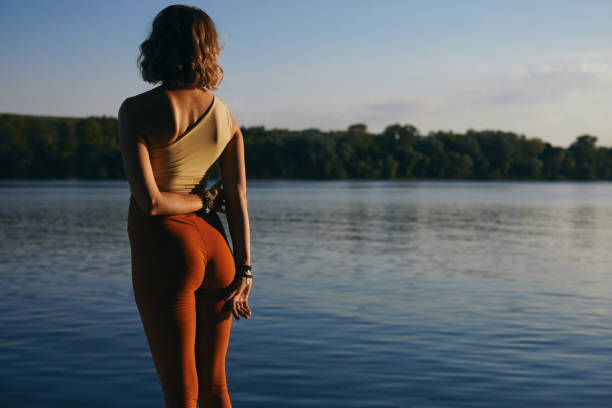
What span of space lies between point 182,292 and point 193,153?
0.58 metres

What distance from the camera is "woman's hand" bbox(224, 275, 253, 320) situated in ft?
9.45

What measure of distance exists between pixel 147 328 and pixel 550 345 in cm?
677

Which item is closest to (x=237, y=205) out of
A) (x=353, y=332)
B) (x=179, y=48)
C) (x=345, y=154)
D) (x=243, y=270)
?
(x=243, y=270)

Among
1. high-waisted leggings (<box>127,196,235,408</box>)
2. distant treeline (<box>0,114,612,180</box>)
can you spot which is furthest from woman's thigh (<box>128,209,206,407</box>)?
distant treeline (<box>0,114,612,180</box>)

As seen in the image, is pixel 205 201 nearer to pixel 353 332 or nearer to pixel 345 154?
pixel 353 332

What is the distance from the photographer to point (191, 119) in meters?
2.71

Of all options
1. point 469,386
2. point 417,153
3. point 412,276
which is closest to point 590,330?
point 469,386

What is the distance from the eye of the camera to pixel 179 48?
2773mm

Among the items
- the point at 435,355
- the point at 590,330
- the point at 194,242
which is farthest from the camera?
the point at 590,330

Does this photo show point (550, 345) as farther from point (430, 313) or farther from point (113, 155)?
point (113, 155)

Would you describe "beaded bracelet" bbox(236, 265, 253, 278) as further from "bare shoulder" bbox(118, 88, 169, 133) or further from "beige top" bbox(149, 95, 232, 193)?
"bare shoulder" bbox(118, 88, 169, 133)

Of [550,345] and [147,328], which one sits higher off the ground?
[147,328]

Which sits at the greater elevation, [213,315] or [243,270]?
[243,270]

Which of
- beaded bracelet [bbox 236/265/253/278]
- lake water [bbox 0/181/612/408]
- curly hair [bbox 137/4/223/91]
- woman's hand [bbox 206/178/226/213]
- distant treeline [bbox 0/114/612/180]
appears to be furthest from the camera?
distant treeline [bbox 0/114/612/180]
